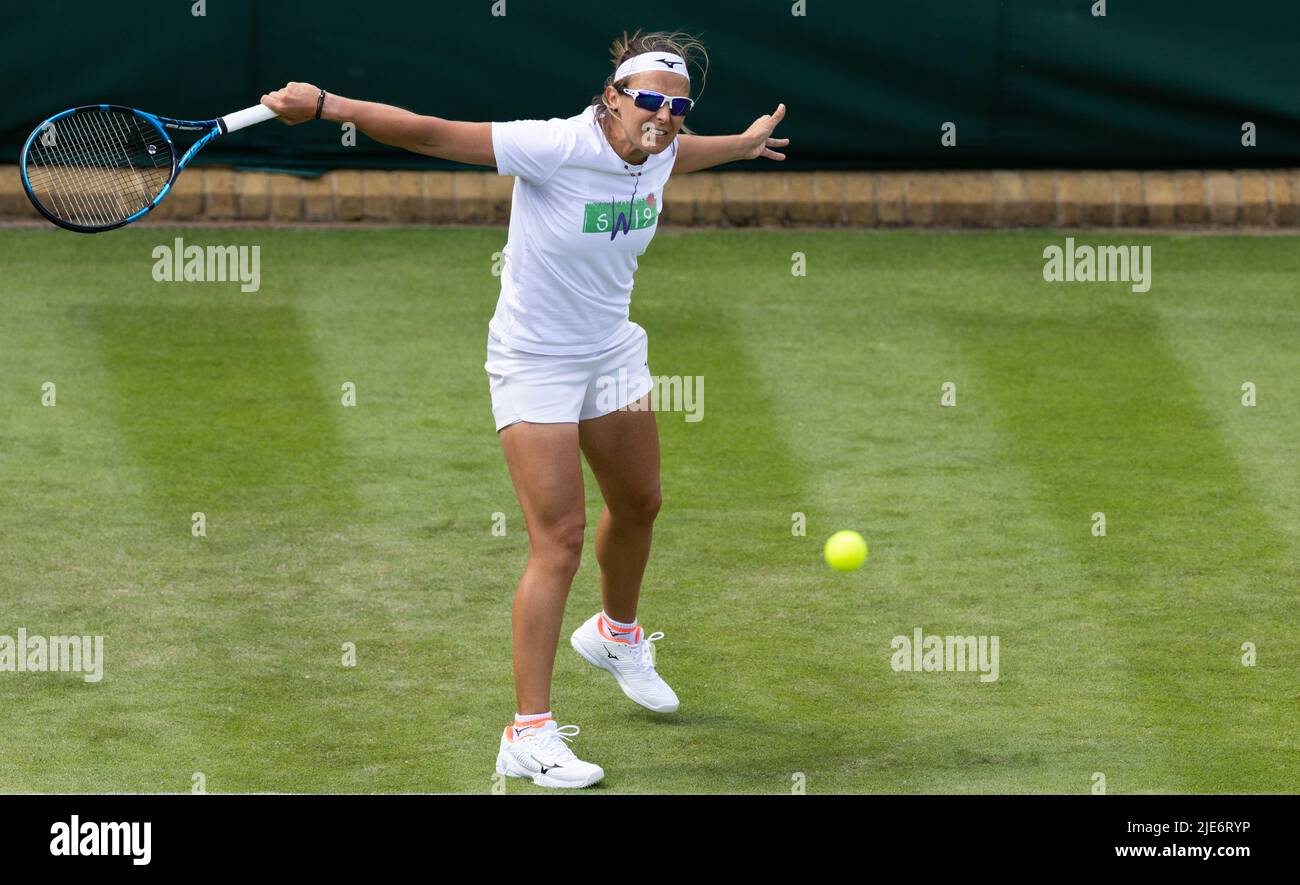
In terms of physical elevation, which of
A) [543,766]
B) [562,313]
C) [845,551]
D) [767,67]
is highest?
[767,67]

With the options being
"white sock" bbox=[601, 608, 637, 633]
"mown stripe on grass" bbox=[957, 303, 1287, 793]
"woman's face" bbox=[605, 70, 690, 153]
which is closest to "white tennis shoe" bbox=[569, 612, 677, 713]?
"white sock" bbox=[601, 608, 637, 633]

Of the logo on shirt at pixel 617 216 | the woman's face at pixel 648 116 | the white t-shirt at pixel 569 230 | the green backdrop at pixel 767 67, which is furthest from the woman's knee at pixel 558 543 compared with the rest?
the green backdrop at pixel 767 67

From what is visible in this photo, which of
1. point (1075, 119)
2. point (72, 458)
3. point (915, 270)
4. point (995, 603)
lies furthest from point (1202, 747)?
point (1075, 119)

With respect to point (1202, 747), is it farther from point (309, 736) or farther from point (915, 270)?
point (915, 270)

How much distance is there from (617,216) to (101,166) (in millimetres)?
2804

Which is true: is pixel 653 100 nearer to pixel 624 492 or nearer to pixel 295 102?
pixel 295 102

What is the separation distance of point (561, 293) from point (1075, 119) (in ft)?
25.1

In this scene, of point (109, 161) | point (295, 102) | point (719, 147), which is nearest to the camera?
point (295, 102)

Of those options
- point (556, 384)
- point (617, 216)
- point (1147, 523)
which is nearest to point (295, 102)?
point (617, 216)

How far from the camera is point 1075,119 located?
43.2 ft

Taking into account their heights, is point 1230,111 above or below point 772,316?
above

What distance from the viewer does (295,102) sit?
587cm

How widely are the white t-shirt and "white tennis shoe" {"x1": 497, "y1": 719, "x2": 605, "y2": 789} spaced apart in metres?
1.13

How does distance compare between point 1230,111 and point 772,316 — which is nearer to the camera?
point 772,316
